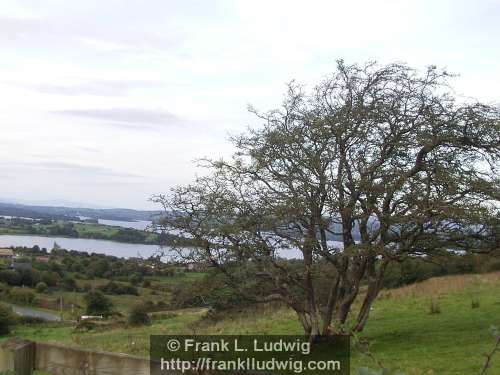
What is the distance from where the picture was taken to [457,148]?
12.6 meters

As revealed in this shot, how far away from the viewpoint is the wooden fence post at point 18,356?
483cm

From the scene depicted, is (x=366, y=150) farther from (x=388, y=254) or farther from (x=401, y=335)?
(x=401, y=335)

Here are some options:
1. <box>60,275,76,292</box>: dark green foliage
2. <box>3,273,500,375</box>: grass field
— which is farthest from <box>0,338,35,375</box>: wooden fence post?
<box>60,275,76,292</box>: dark green foliage

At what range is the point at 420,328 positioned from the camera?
14391 mm

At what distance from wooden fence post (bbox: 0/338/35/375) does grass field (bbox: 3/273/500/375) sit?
8.85ft

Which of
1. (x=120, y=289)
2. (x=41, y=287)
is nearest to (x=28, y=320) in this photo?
(x=120, y=289)

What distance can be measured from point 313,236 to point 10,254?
81478mm

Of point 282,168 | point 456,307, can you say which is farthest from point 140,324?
point 282,168

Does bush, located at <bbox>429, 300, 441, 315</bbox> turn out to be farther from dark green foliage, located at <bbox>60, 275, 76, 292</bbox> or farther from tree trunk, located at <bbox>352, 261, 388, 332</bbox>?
dark green foliage, located at <bbox>60, 275, 76, 292</bbox>

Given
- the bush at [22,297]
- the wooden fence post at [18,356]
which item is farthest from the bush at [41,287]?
the wooden fence post at [18,356]

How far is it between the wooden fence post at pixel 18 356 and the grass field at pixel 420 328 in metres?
2.70

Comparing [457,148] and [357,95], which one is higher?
[357,95]

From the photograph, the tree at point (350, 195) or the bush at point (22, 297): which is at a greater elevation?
the tree at point (350, 195)

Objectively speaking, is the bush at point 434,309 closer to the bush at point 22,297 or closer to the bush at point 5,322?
the bush at point 5,322
